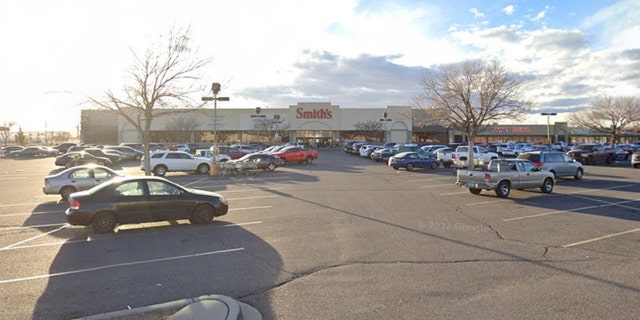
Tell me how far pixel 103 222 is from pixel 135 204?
0.80 meters

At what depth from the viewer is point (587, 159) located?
122 feet

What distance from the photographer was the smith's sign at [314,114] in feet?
267

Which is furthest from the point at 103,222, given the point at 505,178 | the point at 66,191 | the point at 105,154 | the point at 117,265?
the point at 105,154

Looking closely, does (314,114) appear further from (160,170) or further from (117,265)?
(117,265)

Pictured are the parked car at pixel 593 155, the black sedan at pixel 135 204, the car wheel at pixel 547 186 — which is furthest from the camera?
the parked car at pixel 593 155

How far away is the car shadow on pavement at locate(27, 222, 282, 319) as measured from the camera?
560 centimetres

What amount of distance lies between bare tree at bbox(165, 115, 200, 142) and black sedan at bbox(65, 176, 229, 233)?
69679 mm

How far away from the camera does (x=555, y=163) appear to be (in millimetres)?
22828

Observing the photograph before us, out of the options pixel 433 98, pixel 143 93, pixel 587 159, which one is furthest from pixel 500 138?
pixel 143 93

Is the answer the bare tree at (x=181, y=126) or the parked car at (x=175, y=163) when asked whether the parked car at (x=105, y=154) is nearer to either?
the parked car at (x=175, y=163)

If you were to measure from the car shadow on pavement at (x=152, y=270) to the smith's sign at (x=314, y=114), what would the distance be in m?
72.1

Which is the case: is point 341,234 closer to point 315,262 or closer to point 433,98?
point 315,262

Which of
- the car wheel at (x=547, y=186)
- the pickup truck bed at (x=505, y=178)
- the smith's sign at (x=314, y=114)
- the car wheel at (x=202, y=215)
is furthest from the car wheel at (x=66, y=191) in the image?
the smith's sign at (x=314, y=114)

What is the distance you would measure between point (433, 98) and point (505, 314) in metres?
25.3
